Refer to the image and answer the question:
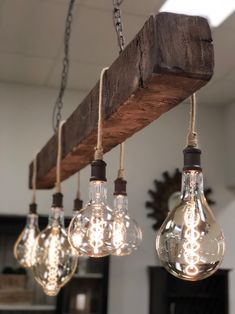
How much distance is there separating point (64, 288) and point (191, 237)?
8.56ft

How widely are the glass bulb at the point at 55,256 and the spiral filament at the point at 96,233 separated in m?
0.61

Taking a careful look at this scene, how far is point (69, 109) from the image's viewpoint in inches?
150

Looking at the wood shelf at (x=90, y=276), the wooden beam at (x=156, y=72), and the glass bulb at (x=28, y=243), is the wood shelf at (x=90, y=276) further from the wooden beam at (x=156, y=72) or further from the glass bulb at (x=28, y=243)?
the wooden beam at (x=156, y=72)

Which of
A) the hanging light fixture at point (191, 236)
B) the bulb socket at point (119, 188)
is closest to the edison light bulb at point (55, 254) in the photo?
the bulb socket at point (119, 188)

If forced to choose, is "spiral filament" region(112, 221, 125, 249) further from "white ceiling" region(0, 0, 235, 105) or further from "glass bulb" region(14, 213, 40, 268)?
"white ceiling" region(0, 0, 235, 105)

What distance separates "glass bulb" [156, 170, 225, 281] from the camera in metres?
0.89

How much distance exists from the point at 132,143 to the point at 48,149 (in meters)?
2.02

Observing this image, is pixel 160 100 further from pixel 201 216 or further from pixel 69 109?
pixel 69 109

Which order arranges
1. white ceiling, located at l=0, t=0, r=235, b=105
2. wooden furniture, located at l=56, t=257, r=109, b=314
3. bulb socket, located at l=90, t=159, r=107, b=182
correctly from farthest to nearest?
wooden furniture, located at l=56, t=257, r=109, b=314 < white ceiling, located at l=0, t=0, r=235, b=105 < bulb socket, located at l=90, t=159, r=107, b=182

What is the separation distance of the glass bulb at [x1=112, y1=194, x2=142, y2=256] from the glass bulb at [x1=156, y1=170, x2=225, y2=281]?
1.07 ft

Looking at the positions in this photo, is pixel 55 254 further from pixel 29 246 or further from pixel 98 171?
pixel 98 171

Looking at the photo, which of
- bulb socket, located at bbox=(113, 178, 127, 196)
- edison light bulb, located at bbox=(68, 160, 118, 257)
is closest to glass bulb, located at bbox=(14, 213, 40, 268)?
bulb socket, located at bbox=(113, 178, 127, 196)

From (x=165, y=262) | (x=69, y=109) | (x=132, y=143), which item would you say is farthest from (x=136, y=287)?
(x=165, y=262)

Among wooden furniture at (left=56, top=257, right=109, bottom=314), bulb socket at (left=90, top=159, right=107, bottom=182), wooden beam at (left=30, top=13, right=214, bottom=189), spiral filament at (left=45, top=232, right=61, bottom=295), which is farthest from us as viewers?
wooden furniture at (left=56, top=257, right=109, bottom=314)
